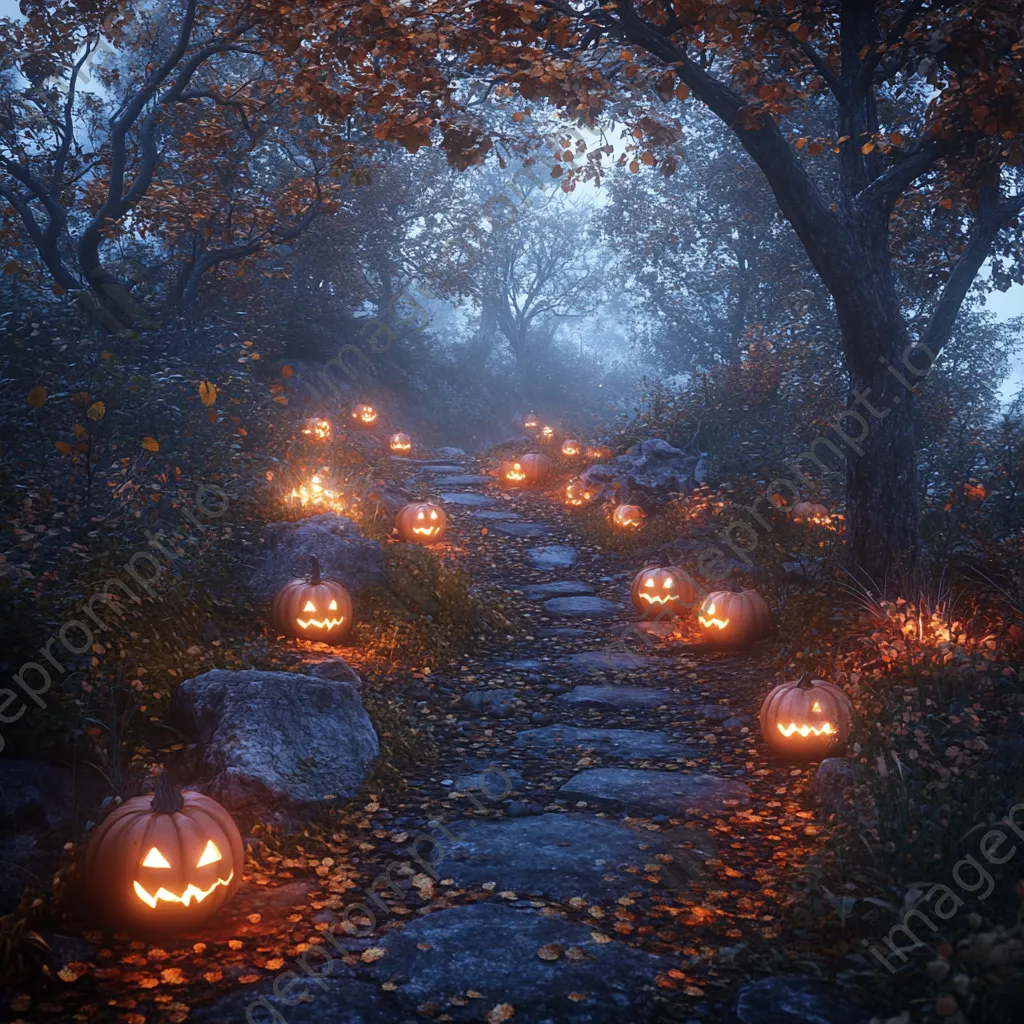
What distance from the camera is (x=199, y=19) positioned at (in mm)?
14898

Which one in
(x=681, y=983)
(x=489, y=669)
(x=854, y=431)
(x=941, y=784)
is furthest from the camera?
(x=489, y=669)

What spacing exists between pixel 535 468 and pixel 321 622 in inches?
387

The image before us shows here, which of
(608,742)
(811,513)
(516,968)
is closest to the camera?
(516,968)

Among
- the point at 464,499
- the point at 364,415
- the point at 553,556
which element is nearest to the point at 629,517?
the point at 553,556

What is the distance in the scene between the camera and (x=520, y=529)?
44.9 ft

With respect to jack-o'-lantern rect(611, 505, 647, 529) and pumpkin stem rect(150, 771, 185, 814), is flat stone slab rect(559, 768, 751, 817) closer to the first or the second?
pumpkin stem rect(150, 771, 185, 814)

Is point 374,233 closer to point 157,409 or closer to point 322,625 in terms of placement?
point 157,409

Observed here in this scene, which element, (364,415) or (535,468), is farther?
(364,415)

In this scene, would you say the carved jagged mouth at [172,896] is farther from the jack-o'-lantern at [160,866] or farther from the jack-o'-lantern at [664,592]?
the jack-o'-lantern at [664,592]

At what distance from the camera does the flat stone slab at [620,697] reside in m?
7.25

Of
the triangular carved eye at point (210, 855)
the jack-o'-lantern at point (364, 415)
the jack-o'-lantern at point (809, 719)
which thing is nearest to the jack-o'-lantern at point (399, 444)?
the jack-o'-lantern at point (364, 415)

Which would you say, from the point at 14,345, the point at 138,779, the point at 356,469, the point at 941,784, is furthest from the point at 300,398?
the point at 941,784

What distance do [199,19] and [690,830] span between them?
51.7ft

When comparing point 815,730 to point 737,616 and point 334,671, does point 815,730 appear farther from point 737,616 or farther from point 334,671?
point 334,671
